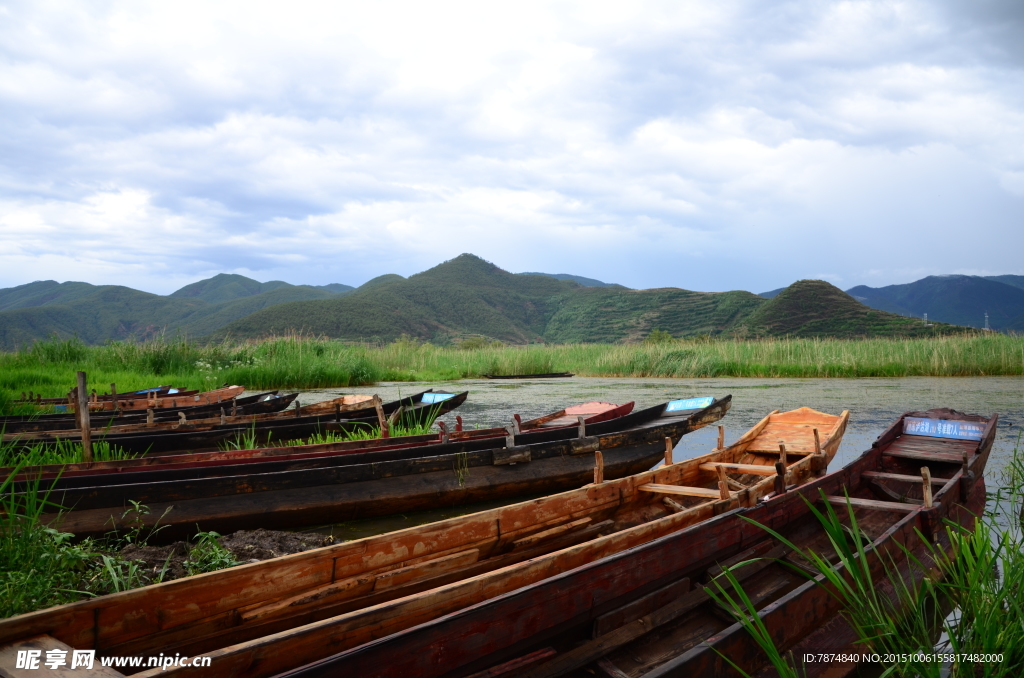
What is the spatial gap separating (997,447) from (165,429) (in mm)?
8698

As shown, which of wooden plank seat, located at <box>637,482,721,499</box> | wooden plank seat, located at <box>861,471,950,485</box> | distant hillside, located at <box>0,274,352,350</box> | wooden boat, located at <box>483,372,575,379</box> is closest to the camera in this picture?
wooden plank seat, located at <box>637,482,721,499</box>

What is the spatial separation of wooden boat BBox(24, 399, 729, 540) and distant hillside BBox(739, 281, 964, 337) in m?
42.0

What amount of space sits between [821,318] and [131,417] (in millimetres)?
50370

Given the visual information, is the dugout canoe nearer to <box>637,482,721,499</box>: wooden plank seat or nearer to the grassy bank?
the grassy bank

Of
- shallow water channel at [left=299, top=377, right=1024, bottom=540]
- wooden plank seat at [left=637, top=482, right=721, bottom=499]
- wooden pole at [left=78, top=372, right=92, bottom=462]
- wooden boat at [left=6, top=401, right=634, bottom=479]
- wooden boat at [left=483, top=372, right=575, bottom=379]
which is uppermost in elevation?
wooden pole at [left=78, top=372, right=92, bottom=462]

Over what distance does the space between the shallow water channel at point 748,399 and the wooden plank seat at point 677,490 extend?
1.48m

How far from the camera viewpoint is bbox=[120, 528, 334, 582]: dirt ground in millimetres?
3174

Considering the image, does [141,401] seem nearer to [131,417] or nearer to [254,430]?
[131,417]

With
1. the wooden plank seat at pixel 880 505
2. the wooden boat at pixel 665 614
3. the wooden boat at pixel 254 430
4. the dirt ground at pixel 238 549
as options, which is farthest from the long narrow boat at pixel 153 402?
the wooden plank seat at pixel 880 505

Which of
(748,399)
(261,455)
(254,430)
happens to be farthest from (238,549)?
(748,399)

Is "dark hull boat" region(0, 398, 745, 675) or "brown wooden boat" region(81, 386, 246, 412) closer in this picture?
"dark hull boat" region(0, 398, 745, 675)

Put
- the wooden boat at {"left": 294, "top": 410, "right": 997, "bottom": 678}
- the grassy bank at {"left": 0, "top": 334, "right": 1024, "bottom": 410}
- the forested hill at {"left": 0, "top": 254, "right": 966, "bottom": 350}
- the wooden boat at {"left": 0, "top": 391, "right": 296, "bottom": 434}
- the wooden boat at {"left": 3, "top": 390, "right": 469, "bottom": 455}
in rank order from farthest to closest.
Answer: the forested hill at {"left": 0, "top": 254, "right": 966, "bottom": 350} → the grassy bank at {"left": 0, "top": 334, "right": 1024, "bottom": 410} → the wooden boat at {"left": 0, "top": 391, "right": 296, "bottom": 434} → the wooden boat at {"left": 3, "top": 390, "right": 469, "bottom": 455} → the wooden boat at {"left": 294, "top": 410, "right": 997, "bottom": 678}

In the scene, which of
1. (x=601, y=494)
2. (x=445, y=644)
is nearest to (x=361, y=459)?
(x=601, y=494)

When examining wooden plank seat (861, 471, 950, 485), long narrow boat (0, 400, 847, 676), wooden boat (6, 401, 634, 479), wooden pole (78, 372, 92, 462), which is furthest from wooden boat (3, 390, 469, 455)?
wooden plank seat (861, 471, 950, 485)
